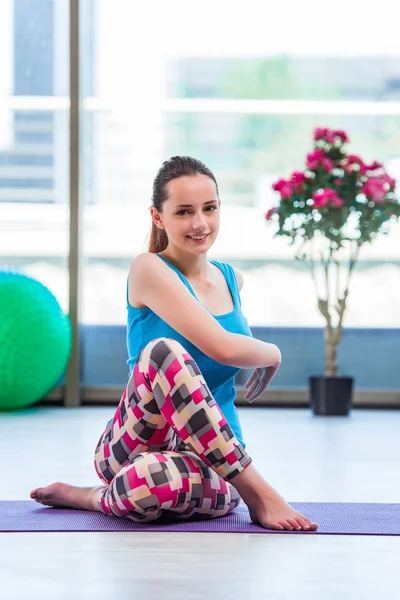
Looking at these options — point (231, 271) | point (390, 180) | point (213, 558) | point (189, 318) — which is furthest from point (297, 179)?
point (213, 558)

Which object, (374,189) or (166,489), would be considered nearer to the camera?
(166,489)

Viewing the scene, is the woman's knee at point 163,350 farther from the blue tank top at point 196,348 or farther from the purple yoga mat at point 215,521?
the purple yoga mat at point 215,521

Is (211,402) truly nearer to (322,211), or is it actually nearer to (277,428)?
(277,428)

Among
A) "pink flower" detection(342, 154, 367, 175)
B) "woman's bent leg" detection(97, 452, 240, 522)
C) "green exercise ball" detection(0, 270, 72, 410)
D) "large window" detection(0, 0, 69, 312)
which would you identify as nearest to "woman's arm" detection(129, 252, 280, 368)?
"woman's bent leg" detection(97, 452, 240, 522)

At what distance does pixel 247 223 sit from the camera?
4949 millimetres

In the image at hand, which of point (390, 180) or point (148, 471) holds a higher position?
point (390, 180)

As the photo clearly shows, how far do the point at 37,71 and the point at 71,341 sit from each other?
1.39m

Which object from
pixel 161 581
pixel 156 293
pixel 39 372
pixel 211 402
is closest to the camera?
pixel 161 581

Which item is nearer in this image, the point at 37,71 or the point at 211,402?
the point at 211,402

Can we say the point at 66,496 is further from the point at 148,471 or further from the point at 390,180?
the point at 390,180

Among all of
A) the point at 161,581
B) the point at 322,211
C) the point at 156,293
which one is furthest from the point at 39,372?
the point at 161,581

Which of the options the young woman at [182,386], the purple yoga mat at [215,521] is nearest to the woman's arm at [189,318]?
the young woman at [182,386]

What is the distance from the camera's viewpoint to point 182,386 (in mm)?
2002

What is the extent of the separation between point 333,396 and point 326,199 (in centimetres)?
92
